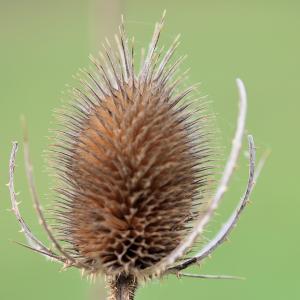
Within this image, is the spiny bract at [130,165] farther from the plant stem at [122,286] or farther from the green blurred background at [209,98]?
the green blurred background at [209,98]

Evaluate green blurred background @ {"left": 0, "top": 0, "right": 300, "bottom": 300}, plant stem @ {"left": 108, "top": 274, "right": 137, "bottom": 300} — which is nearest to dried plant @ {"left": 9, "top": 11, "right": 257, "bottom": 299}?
plant stem @ {"left": 108, "top": 274, "right": 137, "bottom": 300}

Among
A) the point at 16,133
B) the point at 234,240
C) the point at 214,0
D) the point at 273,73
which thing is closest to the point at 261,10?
the point at 214,0

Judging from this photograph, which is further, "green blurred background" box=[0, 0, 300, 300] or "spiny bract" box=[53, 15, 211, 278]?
"green blurred background" box=[0, 0, 300, 300]

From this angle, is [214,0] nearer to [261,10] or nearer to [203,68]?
[261,10]

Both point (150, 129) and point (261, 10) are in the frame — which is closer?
point (150, 129)

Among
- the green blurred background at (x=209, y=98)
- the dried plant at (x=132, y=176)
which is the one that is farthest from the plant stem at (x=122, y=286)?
the green blurred background at (x=209, y=98)

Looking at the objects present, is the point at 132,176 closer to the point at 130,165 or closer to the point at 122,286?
the point at 130,165

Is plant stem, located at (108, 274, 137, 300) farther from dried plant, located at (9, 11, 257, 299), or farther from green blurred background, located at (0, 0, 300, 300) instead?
green blurred background, located at (0, 0, 300, 300)

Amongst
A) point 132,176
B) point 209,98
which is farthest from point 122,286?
point 209,98
